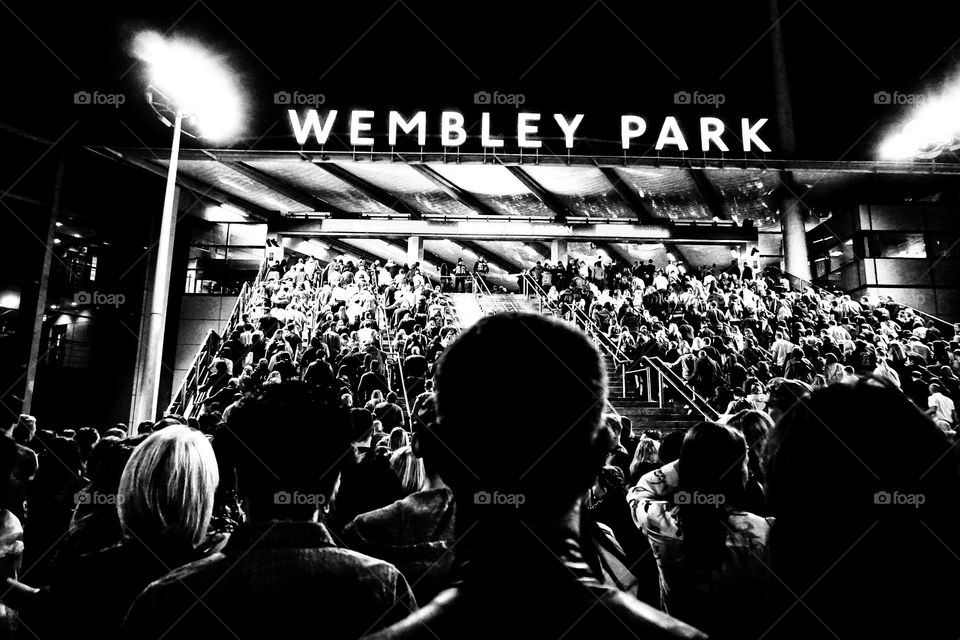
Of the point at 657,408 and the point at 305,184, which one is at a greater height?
the point at 305,184

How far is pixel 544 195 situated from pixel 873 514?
23.4m

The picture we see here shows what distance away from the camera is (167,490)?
223 cm

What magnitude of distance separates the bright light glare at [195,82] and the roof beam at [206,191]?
2.31m

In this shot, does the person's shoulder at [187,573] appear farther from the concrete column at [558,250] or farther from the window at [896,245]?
the window at [896,245]

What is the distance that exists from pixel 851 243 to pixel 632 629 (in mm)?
28914

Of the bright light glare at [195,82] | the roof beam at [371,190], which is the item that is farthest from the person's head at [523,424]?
the roof beam at [371,190]

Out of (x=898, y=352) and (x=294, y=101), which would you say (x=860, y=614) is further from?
(x=294, y=101)

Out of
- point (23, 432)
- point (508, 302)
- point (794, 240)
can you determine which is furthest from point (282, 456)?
point (794, 240)

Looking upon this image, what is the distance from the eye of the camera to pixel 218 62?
85.1 ft

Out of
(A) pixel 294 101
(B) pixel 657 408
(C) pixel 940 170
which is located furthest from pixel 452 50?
(B) pixel 657 408

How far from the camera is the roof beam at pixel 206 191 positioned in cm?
2070

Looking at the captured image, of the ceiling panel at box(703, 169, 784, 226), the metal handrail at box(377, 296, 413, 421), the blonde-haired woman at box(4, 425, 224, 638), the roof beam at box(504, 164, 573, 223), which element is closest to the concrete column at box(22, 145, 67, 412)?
the metal handrail at box(377, 296, 413, 421)

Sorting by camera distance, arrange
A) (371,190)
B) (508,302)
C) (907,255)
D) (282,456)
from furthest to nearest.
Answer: (907,255)
(371,190)
(508,302)
(282,456)

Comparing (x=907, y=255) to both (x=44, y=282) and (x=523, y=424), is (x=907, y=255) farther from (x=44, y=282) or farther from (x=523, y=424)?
(x=44, y=282)
